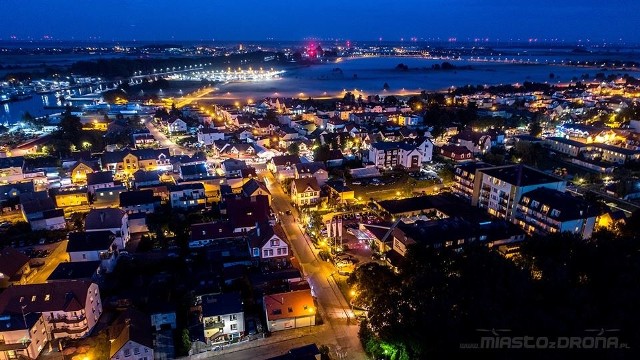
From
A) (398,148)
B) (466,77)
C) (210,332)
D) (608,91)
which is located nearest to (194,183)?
(210,332)

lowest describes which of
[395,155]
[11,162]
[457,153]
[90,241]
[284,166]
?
[457,153]

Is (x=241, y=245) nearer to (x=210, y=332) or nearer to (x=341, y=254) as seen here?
(x=341, y=254)

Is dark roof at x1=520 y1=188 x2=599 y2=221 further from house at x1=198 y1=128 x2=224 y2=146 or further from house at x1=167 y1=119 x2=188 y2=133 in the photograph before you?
house at x1=167 y1=119 x2=188 y2=133

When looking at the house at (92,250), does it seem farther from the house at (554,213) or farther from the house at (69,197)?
the house at (554,213)

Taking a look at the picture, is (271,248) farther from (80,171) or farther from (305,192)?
(80,171)

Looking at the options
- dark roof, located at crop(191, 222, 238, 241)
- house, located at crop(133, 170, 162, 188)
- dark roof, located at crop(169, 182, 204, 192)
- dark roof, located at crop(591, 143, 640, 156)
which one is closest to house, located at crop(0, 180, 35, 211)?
house, located at crop(133, 170, 162, 188)

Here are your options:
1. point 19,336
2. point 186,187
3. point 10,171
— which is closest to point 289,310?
point 19,336

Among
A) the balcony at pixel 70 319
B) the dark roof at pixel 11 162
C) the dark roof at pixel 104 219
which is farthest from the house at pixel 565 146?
the dark roof at pixel 11 162
